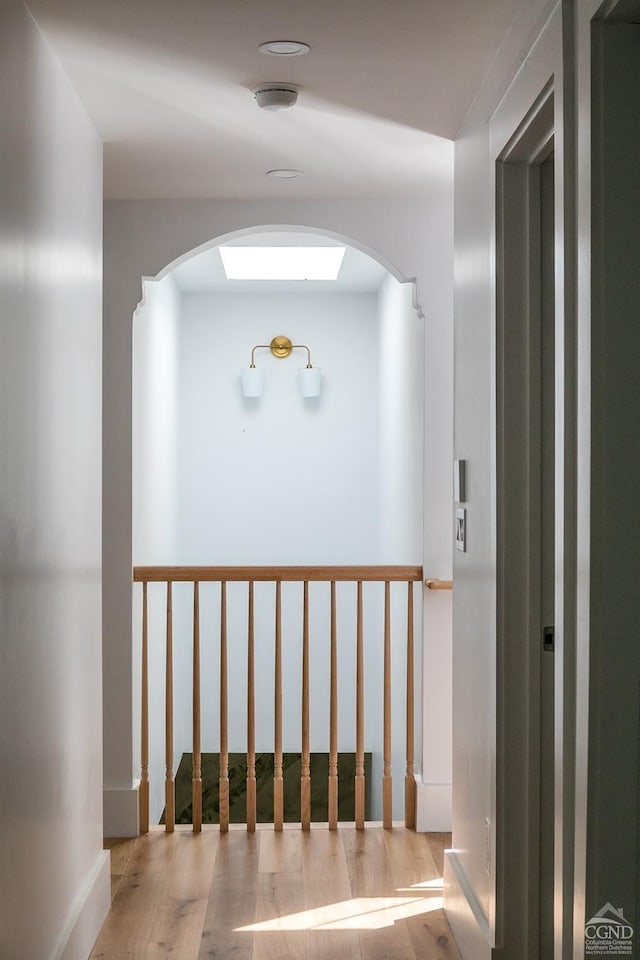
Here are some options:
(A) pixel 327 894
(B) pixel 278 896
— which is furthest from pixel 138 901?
(A) pixel 327 894

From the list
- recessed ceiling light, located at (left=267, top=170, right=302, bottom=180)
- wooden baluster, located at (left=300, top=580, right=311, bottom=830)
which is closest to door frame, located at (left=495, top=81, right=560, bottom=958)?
recessed ceiling light, located at (left=267, top=170, right=302, bottom=180)

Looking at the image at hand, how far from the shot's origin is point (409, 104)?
2770mm

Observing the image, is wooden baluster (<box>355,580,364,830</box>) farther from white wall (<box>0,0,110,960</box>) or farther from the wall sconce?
the wall sconce

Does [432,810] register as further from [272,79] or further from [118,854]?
[272,79]

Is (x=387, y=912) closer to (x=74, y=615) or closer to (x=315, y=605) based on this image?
(x=74, y=615)

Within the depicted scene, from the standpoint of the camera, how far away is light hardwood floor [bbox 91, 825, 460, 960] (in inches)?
111

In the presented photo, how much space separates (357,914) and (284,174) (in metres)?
2.40

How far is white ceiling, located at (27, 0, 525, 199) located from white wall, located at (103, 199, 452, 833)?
0.20 meters

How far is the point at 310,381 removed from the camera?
6312 millimetres

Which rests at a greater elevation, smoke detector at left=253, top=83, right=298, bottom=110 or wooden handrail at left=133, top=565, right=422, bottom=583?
smoke detector at left=253, top=83, right=298, bottom=110

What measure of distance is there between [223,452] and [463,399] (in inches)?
144

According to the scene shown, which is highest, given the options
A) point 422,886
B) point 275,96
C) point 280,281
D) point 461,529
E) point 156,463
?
point 280,281

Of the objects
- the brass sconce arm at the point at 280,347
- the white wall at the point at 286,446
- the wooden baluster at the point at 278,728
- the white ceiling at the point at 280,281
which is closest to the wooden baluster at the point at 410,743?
the wooden baluster at the point at 278,728

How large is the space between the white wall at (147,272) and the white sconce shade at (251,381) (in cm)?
243
